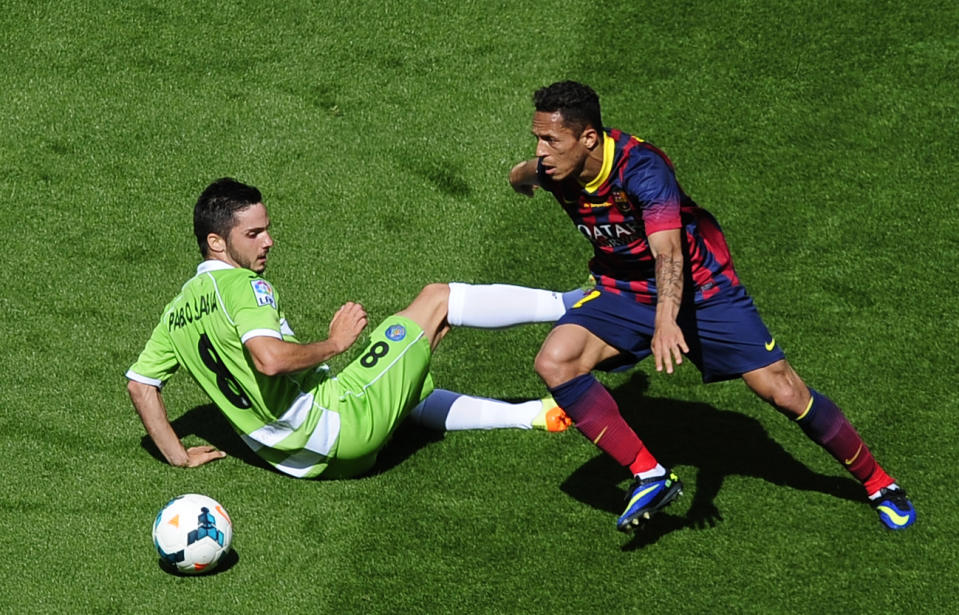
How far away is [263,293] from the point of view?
22.1 ft

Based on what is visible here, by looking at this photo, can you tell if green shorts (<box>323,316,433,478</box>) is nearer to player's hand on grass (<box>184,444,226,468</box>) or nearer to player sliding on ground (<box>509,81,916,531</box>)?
player's hand on grass (<box>184,444,226,468</box>)

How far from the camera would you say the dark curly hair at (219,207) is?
6.89 metres

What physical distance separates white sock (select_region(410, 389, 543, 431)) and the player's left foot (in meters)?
0.03

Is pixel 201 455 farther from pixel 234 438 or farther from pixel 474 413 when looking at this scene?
pixel 474 413

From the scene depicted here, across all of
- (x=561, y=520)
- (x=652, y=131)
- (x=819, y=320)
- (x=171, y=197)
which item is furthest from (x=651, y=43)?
→ (x=561, y=520)

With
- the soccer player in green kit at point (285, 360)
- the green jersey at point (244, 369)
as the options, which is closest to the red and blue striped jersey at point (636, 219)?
the soccer player in green kit at point (285, 360)

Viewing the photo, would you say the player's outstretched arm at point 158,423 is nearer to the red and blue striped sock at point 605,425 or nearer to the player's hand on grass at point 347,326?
the player's hand on grass at point 347,326

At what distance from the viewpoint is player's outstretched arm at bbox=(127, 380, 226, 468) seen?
7.18m

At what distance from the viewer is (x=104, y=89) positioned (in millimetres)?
10141

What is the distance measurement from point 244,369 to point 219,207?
0.80m

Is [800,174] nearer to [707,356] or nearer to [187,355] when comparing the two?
[707,356]

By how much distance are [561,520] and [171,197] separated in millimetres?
3805

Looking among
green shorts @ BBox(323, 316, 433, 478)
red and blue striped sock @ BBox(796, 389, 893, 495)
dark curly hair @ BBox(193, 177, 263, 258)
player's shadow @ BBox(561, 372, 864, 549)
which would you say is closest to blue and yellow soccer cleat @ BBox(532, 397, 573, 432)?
player's shadow @ BBox(561, 372, 864, 549)

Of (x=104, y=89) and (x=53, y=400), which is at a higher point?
(x=104, y=89)
